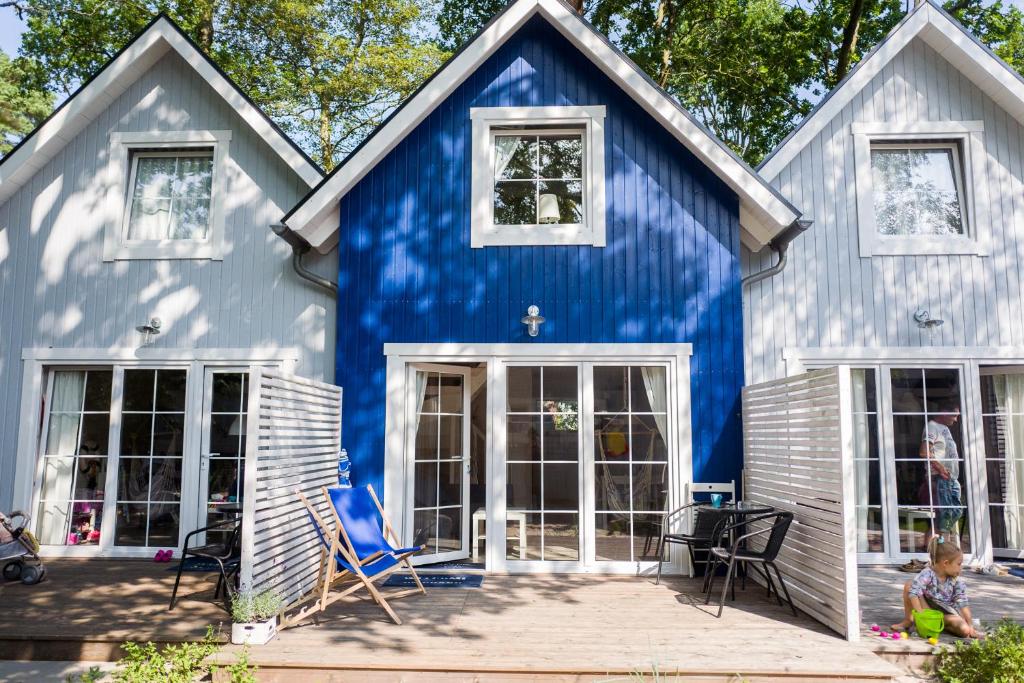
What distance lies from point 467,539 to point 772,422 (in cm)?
322

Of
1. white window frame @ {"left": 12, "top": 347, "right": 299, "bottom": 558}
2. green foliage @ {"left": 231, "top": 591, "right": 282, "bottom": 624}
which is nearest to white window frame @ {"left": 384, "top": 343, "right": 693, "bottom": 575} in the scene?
white window frame @ {"left": 12, "top": 347, "right": 299, "bottom": 558}

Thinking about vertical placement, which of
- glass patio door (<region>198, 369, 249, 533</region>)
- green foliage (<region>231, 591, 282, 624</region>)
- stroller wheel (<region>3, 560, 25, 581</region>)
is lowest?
stroller wheel (<region>3, 560, 25, 581</region>)

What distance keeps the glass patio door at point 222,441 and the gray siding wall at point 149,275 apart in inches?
17.0

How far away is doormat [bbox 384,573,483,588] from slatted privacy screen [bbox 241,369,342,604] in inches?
29.0

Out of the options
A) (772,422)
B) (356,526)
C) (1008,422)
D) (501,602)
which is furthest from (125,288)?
(1008,422)

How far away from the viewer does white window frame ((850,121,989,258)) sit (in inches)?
300

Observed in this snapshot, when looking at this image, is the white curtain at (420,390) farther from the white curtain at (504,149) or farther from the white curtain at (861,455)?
the white curtain at (861,455)

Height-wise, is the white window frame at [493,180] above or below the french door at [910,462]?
above

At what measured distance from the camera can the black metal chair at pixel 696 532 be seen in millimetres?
6170

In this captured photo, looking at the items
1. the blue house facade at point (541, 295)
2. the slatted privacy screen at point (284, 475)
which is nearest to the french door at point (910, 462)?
the blue house facade at point (541, 295)

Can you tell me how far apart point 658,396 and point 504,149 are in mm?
2984

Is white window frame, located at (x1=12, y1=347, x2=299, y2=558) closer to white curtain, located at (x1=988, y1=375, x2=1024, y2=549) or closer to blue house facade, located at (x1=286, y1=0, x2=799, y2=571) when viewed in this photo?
blue house facade, located at (x1=286, y1=0, x2=799, y2=571)

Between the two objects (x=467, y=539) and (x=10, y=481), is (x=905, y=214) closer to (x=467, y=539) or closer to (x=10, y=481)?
(x=467, y=539)

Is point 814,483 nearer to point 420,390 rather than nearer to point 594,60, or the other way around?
point 420,390
